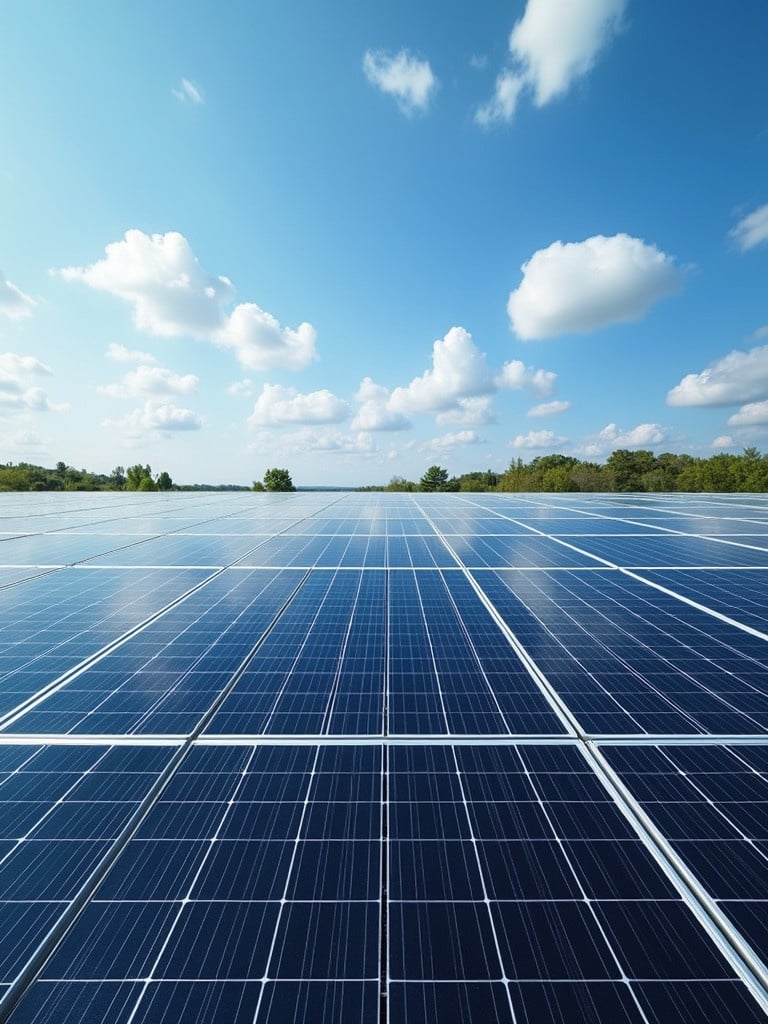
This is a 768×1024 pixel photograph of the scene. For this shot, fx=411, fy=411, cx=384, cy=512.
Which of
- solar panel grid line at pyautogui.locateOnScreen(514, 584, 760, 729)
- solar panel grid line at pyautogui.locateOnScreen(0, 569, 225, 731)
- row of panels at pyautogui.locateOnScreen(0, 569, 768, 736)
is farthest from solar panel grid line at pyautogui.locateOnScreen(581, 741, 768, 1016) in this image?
solar panel grid line at pyautogui.locateOnScreen(0, 569, 225, 731)

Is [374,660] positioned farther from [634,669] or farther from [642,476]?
[642,476]

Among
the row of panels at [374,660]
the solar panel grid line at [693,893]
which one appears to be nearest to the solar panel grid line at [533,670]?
the row of panels at [374,660]

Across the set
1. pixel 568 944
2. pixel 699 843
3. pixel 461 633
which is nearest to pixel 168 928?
pixel 568 944

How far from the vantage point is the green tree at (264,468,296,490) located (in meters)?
114

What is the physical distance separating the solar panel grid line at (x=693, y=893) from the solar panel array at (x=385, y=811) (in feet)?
0.06

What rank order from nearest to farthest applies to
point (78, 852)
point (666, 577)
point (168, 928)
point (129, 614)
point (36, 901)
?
point (168, 928)
point (36, 901)
point (78, 852)
point (129, 614)
point (666, 577)

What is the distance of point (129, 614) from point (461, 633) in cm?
724

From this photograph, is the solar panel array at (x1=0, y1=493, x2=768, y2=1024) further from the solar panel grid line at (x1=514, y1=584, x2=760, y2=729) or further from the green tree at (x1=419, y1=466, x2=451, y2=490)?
the green tree at (x1=419, y1=466, x2=451, y2=490)

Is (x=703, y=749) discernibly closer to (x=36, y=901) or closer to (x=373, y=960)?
(x=373, y=960)

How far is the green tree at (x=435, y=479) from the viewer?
121 meters

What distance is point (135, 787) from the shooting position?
459cm

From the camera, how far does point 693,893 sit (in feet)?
11.4

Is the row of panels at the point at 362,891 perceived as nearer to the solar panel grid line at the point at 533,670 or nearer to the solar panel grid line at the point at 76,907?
the solar panel grid line at the point at 76,907

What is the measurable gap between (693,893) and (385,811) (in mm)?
2710
